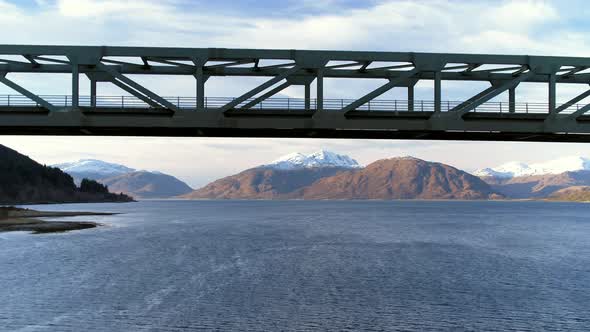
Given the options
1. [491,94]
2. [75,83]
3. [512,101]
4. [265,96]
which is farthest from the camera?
[512,101]

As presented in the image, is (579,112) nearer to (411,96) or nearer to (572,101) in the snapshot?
(572,101)

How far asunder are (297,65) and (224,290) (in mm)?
27462

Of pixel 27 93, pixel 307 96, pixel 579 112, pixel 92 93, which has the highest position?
pixel 92 93

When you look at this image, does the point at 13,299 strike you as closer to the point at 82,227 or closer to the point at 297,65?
the point at 297,65

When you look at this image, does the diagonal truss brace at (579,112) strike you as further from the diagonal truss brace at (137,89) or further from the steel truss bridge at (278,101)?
the diagonal truss brace at (137,89)

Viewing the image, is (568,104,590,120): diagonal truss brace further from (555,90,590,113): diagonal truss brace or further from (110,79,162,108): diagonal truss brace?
(110,79,162,108): diagonal truss brace

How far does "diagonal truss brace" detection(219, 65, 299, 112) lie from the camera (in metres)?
30.3

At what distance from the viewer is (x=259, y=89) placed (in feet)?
100

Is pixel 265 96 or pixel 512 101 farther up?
pixel 512 101

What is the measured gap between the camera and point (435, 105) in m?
31.5

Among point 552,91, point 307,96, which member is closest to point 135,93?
point 307,96

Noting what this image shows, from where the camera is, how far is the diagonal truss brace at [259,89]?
30266mm

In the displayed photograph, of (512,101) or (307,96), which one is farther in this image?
(512,101)

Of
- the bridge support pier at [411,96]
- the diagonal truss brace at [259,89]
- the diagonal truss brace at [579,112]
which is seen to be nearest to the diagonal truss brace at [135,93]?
the diagonal truss brace at [259,89]
